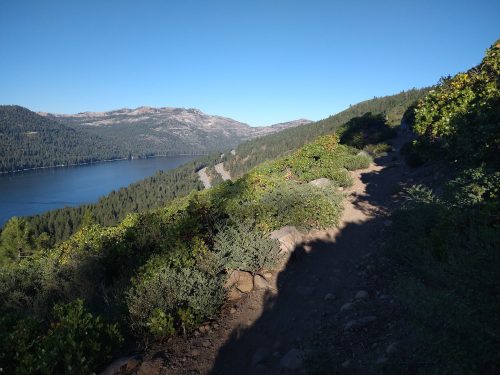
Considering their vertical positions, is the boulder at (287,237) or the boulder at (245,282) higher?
the boulder at (287,237)

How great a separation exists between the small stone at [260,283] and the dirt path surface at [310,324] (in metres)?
0.13

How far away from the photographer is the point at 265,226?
9508 millimetres

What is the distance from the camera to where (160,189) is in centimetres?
14100

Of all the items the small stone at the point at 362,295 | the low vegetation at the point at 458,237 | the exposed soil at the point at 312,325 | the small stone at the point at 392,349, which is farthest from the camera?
the small stone at the point at 362,295

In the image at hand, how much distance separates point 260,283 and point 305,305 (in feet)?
4.43

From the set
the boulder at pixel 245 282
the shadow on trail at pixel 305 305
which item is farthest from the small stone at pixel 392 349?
the boulder at pixel 245 282

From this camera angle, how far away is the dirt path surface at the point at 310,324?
5105mm

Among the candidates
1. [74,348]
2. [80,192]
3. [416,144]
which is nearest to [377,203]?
[416,144]

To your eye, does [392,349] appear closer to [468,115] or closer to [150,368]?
[150,368]

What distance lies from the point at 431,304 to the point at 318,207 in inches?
323

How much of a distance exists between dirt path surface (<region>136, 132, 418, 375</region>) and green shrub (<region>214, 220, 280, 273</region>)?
0.54 metres

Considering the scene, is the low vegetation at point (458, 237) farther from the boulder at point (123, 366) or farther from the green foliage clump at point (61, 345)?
the green foliage clump at point (61, 345)

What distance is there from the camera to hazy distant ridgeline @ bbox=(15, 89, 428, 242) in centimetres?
8944

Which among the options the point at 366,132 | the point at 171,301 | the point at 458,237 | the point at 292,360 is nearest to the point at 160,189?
the point at 366,132
